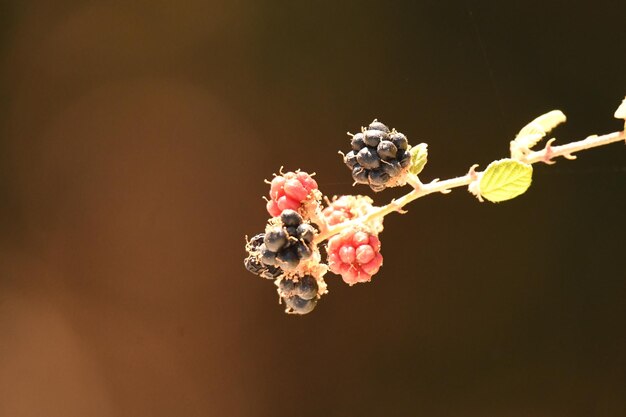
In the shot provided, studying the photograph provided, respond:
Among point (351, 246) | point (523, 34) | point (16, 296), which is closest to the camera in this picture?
point (351, 246)

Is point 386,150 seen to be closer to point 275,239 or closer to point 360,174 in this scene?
point 360,174

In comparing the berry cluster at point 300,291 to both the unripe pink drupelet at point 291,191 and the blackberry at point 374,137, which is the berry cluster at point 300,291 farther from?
the blackberry at point 374,137

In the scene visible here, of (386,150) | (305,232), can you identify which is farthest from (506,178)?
(305,232)

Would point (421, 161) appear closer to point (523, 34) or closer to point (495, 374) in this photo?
point (523, 34)

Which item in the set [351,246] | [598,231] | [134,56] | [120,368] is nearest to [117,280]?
[120,368]

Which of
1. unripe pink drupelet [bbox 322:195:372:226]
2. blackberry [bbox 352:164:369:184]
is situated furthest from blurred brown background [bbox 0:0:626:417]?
blackberry [bbox 352:164:369:184]

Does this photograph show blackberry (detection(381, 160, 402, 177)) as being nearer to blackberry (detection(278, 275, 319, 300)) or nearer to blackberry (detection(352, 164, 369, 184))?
blackberry (detection(352, 164, 369, 184))
